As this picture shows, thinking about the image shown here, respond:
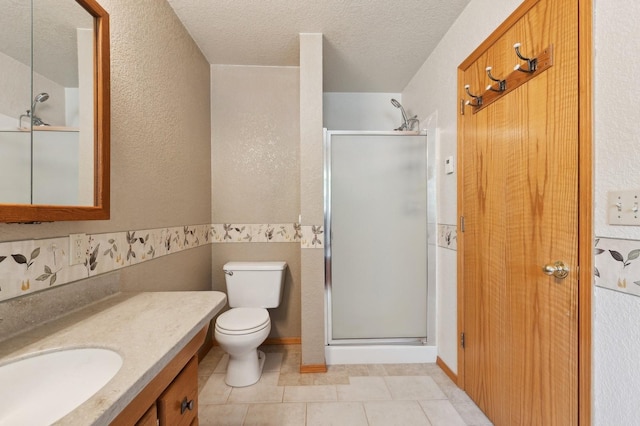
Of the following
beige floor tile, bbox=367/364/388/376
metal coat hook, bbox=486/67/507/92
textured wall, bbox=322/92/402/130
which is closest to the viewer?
metal coat hook, bbox=486/67/507/92

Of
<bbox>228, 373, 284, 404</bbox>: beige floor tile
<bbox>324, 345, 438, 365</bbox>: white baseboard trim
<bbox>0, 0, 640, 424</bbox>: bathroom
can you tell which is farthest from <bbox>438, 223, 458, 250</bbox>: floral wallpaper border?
<bbox>228, 373, 284, 404</bbox>: beige floor tile

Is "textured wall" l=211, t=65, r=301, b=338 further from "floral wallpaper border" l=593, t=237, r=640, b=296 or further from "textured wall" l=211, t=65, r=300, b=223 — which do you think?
"floral wallpaper border" l=593, t=237, r=640, b=296

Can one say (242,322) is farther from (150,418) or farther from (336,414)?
(150,418)

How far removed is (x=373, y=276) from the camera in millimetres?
2104

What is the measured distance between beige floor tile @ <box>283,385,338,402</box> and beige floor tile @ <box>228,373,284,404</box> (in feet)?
0.17

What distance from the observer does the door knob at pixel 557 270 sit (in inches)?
40.0

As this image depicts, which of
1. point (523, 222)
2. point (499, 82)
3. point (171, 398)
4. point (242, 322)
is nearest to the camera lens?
point (171, 398)

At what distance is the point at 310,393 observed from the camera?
1700 millimetres

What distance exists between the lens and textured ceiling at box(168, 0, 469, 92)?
5.38 feet

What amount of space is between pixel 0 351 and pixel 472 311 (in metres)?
1.94

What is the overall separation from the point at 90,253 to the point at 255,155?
147 centimetres

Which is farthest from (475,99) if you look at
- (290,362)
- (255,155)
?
(290,362)

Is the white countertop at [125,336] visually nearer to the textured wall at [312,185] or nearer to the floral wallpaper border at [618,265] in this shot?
the textured wall at [312,185]

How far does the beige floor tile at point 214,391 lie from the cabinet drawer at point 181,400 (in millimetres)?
896
